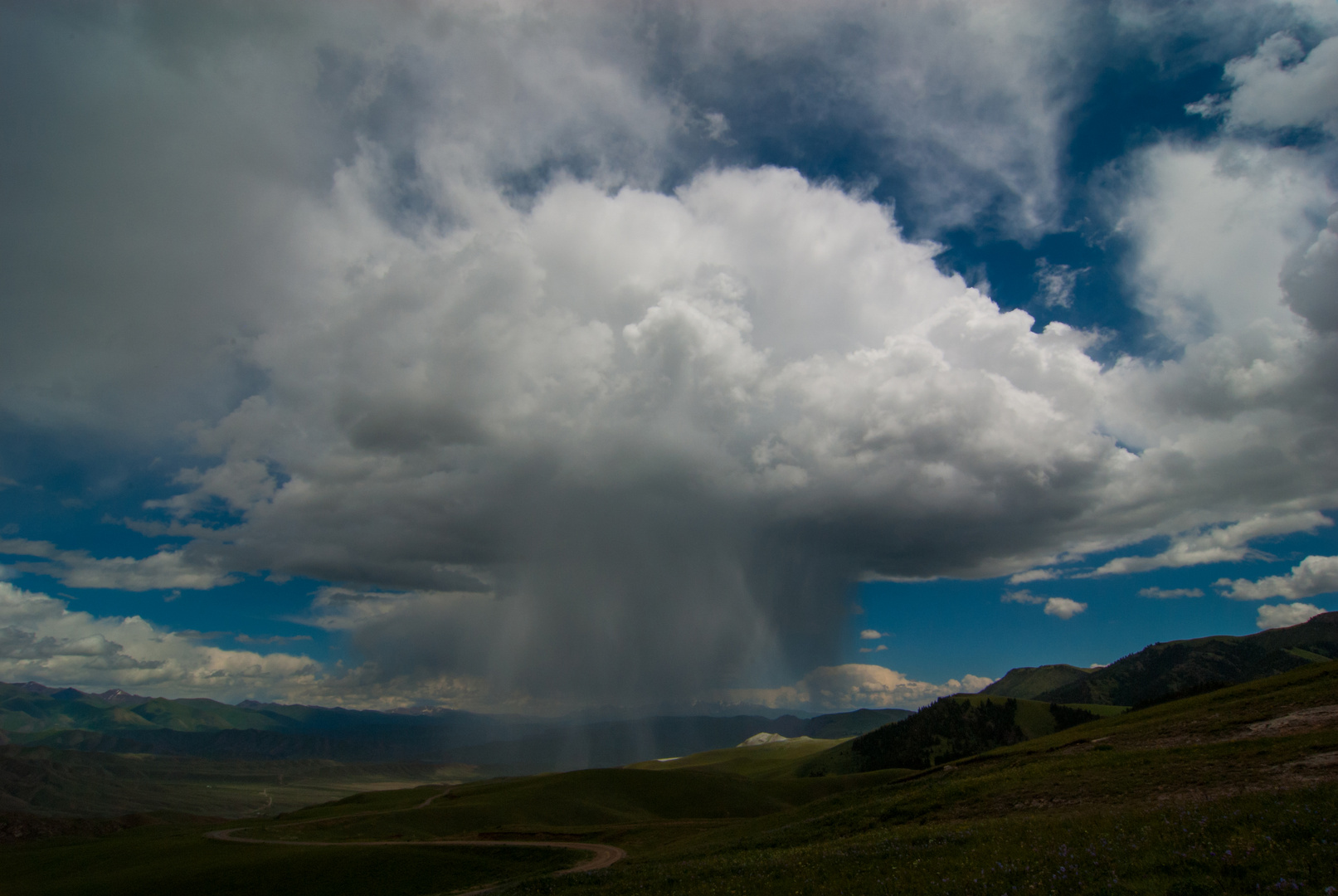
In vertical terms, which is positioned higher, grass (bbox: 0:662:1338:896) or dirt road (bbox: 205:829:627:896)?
grass (bbox: 0:662:1338:896)

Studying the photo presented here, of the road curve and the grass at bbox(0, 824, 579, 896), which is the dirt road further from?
the grass at bbox(0, 824, 579, 896)

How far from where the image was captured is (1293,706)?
4591 cm

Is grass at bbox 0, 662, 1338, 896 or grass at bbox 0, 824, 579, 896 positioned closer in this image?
grass at bbox 0, 662, 1338, 896

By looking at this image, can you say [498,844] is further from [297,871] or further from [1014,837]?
[1014,837]

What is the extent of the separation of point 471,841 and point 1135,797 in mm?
88023

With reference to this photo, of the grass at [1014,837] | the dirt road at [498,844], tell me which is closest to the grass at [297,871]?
the grass at [1014,837]

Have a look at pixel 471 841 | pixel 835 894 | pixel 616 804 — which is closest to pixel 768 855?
pixel 835 894

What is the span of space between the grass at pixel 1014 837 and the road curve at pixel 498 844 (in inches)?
122

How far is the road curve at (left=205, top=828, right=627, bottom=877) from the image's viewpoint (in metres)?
67.9

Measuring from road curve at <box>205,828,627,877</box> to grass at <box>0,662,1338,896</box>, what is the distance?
309 cm

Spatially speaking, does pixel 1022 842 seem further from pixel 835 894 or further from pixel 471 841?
pixel 471 841

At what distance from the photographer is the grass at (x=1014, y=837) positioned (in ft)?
55.7

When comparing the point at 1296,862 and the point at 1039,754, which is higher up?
the point at 1296,862

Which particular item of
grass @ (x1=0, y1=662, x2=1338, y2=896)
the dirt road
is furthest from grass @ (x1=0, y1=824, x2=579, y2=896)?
the dirt road
